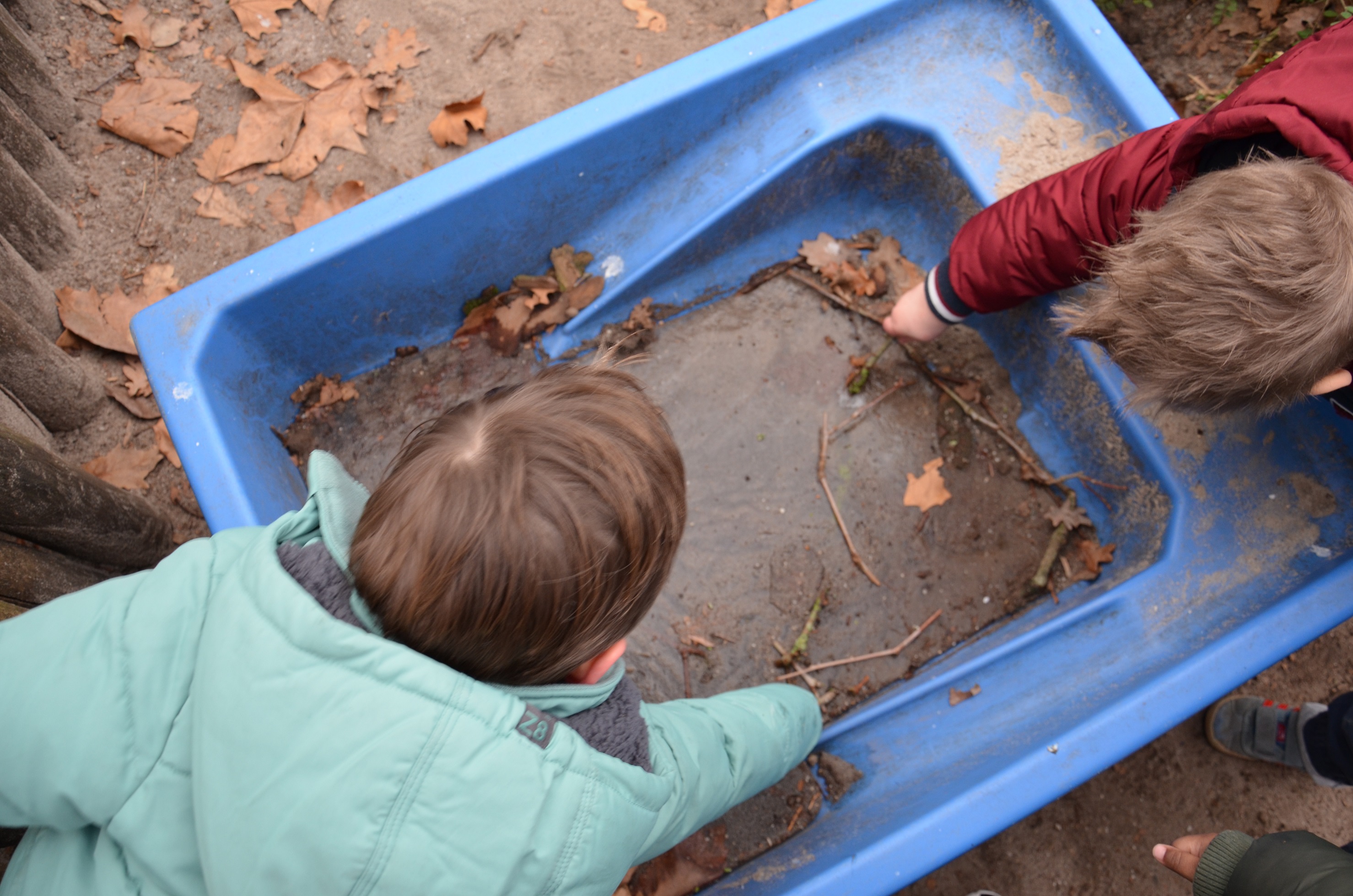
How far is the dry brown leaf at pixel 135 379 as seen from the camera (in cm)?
149

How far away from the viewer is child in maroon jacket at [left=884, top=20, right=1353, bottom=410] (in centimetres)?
84

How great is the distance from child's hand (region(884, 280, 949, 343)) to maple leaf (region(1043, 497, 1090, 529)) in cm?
43

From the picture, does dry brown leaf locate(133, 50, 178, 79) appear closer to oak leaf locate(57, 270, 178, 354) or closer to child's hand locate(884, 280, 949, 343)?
oak leaf locate(57, 270, 178, 354)

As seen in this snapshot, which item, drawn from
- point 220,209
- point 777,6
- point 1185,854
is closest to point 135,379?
point 220,209

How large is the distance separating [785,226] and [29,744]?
4.78 feet

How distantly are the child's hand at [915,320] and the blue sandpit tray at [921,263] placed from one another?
0.20 metres

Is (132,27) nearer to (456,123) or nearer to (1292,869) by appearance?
(456,123)

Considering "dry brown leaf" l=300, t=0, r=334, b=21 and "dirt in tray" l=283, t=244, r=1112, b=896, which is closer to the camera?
"dirt in tray" l=283, t=244, r=1112, b=896

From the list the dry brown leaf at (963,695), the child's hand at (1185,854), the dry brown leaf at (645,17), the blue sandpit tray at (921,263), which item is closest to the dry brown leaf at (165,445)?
the blue sandpit tray at (921,263)

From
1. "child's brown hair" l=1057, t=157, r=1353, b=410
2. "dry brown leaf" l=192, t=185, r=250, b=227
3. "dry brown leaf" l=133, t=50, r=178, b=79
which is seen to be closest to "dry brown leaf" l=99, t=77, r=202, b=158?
"dry brown leaf" l=133, t=50, r=178, b=79

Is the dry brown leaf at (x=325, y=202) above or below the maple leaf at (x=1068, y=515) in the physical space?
above

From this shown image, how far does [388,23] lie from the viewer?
5.89 ft

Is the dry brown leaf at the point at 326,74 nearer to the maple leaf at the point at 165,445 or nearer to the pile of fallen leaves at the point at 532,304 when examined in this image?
the pile of fallen leaves at the point at 532,304

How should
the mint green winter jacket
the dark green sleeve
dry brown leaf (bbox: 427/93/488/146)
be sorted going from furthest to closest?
dry brown leaf (bbox: 427/93/488/146), the dark green sleeve, the mint green winter jacket
